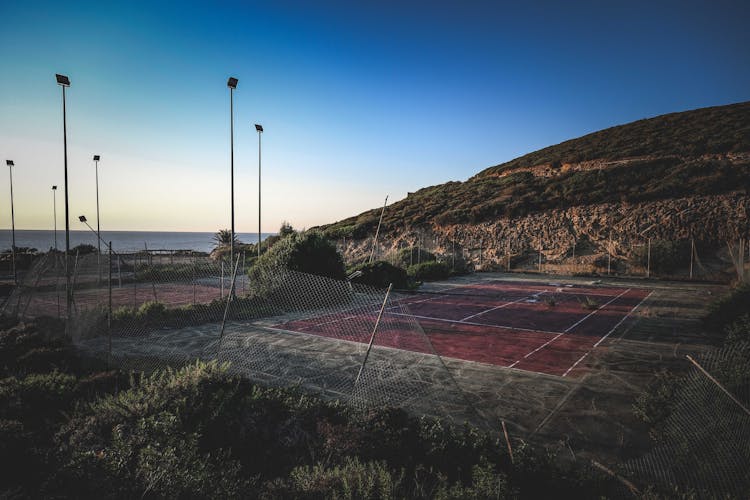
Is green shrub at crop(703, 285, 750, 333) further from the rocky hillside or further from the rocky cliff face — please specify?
the rocky hillside

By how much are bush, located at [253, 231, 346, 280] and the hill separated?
2257cm

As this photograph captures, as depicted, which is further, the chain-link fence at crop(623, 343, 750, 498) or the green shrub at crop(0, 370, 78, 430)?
the green shrub at crop(0, 370, 78, 430)

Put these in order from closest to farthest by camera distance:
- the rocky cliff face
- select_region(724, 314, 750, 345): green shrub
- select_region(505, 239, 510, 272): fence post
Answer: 1. select_region(724, 314, 750, 345): green shrub
2. the rocky cliff face
3. select_region(505, 239, 510, 272): fence post

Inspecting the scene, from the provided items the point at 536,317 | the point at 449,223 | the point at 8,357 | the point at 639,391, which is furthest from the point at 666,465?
the point at 449,223

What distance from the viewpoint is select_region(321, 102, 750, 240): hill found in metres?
29.4

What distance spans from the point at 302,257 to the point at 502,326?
260 inches

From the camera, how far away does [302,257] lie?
13484mm

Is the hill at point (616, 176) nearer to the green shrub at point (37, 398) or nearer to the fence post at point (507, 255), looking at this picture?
the fence post at point (507, 255)

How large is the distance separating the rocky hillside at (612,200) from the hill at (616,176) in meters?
0.08

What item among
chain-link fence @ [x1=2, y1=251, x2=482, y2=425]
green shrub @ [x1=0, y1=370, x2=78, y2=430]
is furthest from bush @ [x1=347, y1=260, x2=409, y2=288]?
green shrub @ [x1=0, y1=370, x2=78, y2=430]

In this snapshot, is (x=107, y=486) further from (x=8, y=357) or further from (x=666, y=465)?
(x=8, y=357)

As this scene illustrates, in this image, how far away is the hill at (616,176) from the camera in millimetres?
29422

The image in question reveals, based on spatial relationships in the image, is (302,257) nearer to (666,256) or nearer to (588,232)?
(666,256)

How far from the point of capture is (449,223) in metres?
35.7
